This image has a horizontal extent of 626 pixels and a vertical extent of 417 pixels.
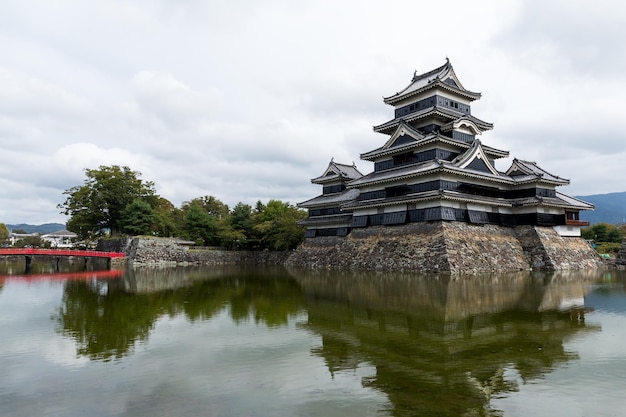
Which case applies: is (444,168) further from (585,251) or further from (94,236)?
(94,236)

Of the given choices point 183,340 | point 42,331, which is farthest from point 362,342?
point 42,331

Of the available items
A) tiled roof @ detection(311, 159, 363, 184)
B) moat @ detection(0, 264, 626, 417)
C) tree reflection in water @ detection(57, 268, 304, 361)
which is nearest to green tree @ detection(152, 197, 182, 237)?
tiled roof @ detection(311, 159, 363, 184)

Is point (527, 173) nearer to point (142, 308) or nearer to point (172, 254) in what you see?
point (142, 308)

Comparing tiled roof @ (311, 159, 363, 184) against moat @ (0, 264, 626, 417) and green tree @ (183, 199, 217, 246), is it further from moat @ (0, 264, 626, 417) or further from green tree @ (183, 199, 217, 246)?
moat @ (0, 264, 626, 417)

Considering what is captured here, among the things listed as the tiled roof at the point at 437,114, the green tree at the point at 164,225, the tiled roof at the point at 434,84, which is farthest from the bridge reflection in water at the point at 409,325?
the green tree at the point at 164,225

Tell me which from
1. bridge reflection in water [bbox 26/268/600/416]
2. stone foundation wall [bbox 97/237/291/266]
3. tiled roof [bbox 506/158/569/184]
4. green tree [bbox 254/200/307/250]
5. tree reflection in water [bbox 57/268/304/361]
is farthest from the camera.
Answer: green tree [bbox 254/200/307/250]

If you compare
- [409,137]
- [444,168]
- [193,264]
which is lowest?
[193,264]

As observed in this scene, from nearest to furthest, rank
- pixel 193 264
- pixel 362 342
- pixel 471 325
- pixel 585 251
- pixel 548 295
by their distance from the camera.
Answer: pixel 362 342, pixel 471 325, pixel 548 295, pixel 585 251, pixel 193 264

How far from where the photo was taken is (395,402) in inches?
224

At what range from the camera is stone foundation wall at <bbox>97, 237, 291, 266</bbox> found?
1757 inches

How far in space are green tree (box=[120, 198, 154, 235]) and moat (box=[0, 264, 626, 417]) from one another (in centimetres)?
3320

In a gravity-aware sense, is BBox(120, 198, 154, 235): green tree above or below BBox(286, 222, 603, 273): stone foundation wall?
above

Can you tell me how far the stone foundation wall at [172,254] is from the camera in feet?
146

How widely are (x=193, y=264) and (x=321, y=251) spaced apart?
54.2 ft
